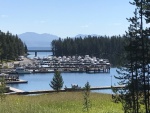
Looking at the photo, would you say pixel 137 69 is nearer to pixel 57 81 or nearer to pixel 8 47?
pixel 57 81

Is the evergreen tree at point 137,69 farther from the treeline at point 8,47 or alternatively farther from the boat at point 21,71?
the boat at point 21,71

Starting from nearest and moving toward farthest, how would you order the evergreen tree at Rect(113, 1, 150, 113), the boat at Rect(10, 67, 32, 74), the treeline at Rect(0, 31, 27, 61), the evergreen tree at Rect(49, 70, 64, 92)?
the evergreen tree at Rect(113, 1, 150, 113)
the evergreen tree at Rect(49, 70, 64, 92)
the treeline at Rect(0, 31, 27, 61)
the boat at Rect(10, 67, 32, 74)

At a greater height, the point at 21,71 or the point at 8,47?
the point at 8,47

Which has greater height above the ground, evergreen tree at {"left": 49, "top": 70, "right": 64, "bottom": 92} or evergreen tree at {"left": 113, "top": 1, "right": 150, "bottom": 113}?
evergreen tree at {"left": 113, "top": 1, "right": 150, "bottom": 113}

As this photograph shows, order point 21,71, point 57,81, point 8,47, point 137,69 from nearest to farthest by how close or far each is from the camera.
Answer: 1. point 137,69
2. point 57,81
3. point 8,47
4. point 21,71

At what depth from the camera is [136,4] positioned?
2216 centimetres

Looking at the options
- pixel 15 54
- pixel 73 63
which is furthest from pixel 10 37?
pixel 73 63

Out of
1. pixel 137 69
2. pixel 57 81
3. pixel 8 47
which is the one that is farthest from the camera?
pixel 8 47

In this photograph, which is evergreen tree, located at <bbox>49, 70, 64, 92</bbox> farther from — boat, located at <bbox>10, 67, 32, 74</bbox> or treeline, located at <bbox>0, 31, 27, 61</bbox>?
boat, located at <bbox>10, 67, 32, 74</bbox>

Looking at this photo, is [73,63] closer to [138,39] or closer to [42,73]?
[42,73]

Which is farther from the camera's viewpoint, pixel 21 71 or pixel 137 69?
pixel 21 71

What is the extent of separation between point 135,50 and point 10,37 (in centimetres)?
13820

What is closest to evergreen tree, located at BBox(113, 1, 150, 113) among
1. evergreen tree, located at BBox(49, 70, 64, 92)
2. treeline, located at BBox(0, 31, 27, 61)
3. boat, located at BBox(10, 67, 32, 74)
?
evergreen tree, located at BBox(49, 70, 64, 92)

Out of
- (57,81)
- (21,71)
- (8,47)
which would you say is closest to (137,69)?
(57,81)
